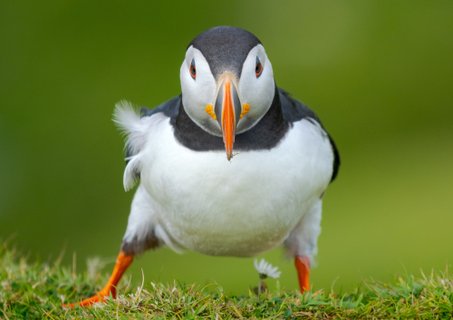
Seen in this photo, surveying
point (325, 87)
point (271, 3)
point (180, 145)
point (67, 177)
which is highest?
point (180, 145)

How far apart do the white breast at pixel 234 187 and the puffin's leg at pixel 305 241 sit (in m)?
0.33

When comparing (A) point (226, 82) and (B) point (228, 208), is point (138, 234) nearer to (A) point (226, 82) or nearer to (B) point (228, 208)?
(B) point (228, 208)

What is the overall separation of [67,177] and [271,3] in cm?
425

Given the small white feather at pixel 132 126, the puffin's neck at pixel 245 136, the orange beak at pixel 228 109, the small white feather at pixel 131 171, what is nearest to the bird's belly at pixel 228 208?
the puffin's neck at pixel 245 136

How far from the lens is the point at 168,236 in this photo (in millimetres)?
5828

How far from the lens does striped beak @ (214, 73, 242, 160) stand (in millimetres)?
4449

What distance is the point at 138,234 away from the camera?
19.5 ft

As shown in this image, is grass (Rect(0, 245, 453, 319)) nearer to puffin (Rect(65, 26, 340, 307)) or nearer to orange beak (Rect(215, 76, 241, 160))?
puffin (Rect(65, 26, 340, 307))

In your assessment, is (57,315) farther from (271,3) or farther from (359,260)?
(271,3)

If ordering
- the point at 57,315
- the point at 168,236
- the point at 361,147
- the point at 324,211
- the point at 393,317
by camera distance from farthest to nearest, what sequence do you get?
the point at 361,147
the point at 324,211
the point at 168,236
the point at 57,315
the point at 393,317

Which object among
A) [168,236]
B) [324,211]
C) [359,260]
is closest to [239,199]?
[168,236]

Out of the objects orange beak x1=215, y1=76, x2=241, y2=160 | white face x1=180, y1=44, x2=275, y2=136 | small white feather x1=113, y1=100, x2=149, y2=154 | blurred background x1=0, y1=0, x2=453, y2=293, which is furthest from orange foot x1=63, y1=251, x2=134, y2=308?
blurred background x1=0, y1=0, x2=453, y2=293

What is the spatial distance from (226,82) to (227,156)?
0.35 meters

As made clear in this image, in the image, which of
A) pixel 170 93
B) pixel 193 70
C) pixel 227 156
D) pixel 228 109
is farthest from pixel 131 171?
pixel 170 93
